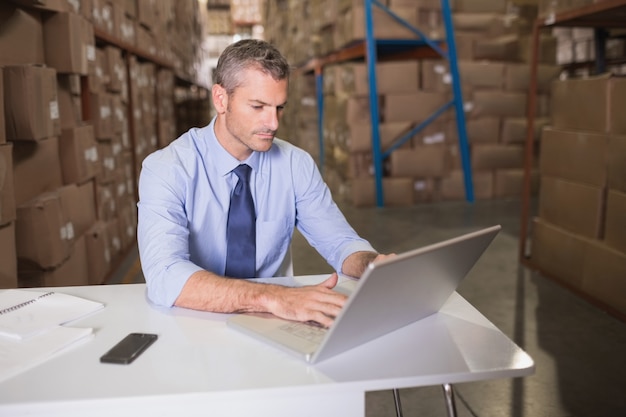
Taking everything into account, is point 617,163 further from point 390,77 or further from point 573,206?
point 390,77

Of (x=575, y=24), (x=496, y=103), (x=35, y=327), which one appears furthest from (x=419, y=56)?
(x=35, y=327)

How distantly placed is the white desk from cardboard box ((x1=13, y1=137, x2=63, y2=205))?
165cm

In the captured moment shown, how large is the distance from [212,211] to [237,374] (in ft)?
2.69

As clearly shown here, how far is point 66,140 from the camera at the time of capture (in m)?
3.16

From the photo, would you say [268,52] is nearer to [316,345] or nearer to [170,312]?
[170,312]

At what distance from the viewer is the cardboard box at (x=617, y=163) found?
3193 mm

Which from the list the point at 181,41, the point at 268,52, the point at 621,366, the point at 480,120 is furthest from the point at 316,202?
the point at 181,41

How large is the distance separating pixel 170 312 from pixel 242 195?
1.74 ft

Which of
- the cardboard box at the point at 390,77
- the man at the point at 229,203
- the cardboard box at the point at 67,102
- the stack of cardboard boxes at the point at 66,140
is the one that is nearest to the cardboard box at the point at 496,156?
the cardboard box at the point at 390,77

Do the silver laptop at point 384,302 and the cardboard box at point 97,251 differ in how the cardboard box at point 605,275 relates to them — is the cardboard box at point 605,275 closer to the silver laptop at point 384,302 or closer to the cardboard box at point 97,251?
the silver laptop at point 384,302

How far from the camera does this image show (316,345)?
115 centimetres

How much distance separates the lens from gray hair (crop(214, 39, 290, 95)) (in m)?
1.70

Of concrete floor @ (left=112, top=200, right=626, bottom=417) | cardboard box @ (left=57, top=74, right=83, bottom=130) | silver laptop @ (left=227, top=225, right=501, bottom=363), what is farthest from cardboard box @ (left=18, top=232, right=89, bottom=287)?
silver laptop @ (left=227, top=225, right=501, bottom=363)

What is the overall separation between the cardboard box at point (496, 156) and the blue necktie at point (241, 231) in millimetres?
5244
